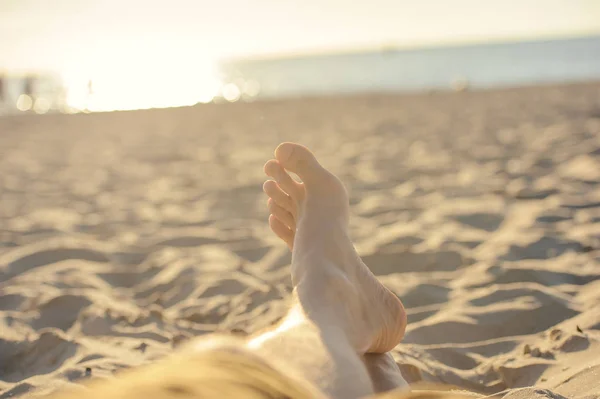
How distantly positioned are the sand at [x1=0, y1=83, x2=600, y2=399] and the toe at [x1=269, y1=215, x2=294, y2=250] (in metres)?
0.21

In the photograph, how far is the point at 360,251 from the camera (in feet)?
8.23

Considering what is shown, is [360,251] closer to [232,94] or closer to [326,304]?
[326,304]

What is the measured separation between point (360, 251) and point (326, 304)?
1.09 m

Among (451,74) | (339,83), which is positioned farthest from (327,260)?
(451,74)

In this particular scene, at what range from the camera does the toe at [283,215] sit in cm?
201

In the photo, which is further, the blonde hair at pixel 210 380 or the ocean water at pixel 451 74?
the ocean water at pixel 451 74

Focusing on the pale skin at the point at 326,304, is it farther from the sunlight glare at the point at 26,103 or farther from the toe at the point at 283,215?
the sunlight glare at the point at 26,103

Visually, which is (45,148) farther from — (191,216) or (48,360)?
(48,360)

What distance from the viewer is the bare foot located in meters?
1.44

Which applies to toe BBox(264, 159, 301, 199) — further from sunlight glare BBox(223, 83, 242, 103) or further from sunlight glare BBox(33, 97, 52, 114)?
sunlight glare BBox(223, 83, 242, 103)

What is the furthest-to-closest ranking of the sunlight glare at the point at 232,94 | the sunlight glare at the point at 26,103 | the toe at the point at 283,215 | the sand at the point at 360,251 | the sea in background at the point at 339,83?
the sunlight glare at the point at 232,94 → the sunlight glare at the point at 26,103 → the sea in background at the point at 339,83 → the toe at the point at 283,215 → the sand at the point at 360,251

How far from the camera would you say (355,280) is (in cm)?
160

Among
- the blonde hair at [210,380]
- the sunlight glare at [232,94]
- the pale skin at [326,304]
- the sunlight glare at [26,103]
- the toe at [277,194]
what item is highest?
the sunlight glare at [232,94]

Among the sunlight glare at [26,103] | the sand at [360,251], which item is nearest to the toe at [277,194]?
the sand at [360,251]
